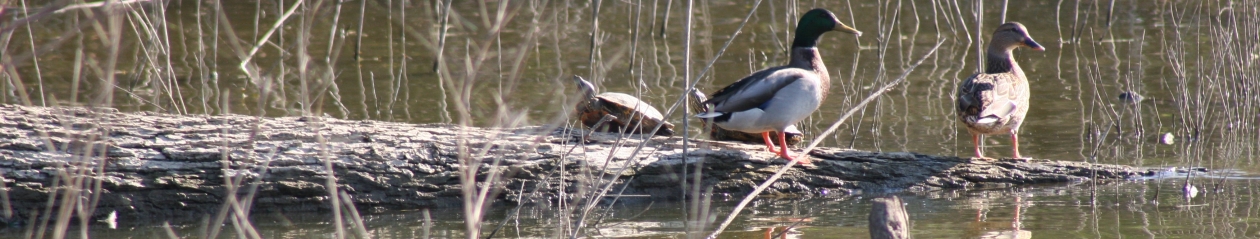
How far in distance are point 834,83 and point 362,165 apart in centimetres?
537

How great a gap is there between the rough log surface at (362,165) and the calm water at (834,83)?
14 cm

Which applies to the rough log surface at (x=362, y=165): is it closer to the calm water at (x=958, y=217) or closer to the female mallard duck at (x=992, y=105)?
the calm water at (x=958, y=217)

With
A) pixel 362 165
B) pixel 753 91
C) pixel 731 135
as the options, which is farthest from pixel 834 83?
pixel 362 165

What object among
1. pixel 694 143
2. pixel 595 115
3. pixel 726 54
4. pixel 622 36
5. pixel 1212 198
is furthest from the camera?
pixel 622 36

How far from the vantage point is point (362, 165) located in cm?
514

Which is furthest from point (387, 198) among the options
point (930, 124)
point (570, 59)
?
point (570, 59)

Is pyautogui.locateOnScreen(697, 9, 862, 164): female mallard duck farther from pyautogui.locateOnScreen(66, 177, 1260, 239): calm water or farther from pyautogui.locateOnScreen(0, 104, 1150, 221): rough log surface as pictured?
pyautogui.locateOnScreen(66, 177, 1260, 239): calm water

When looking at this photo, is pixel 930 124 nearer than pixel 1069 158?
No

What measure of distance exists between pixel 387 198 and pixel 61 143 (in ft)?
4.27

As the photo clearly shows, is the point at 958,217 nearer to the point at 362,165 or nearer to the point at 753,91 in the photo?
the point at 753,91

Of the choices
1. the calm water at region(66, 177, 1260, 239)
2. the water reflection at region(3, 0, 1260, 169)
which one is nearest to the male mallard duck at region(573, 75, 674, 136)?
the water reflection at region(3, 0, 1260, 169)

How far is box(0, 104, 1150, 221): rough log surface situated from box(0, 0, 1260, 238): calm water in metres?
0.14

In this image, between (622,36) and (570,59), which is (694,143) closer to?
(570,59)

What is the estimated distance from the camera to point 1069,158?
6605 mm
